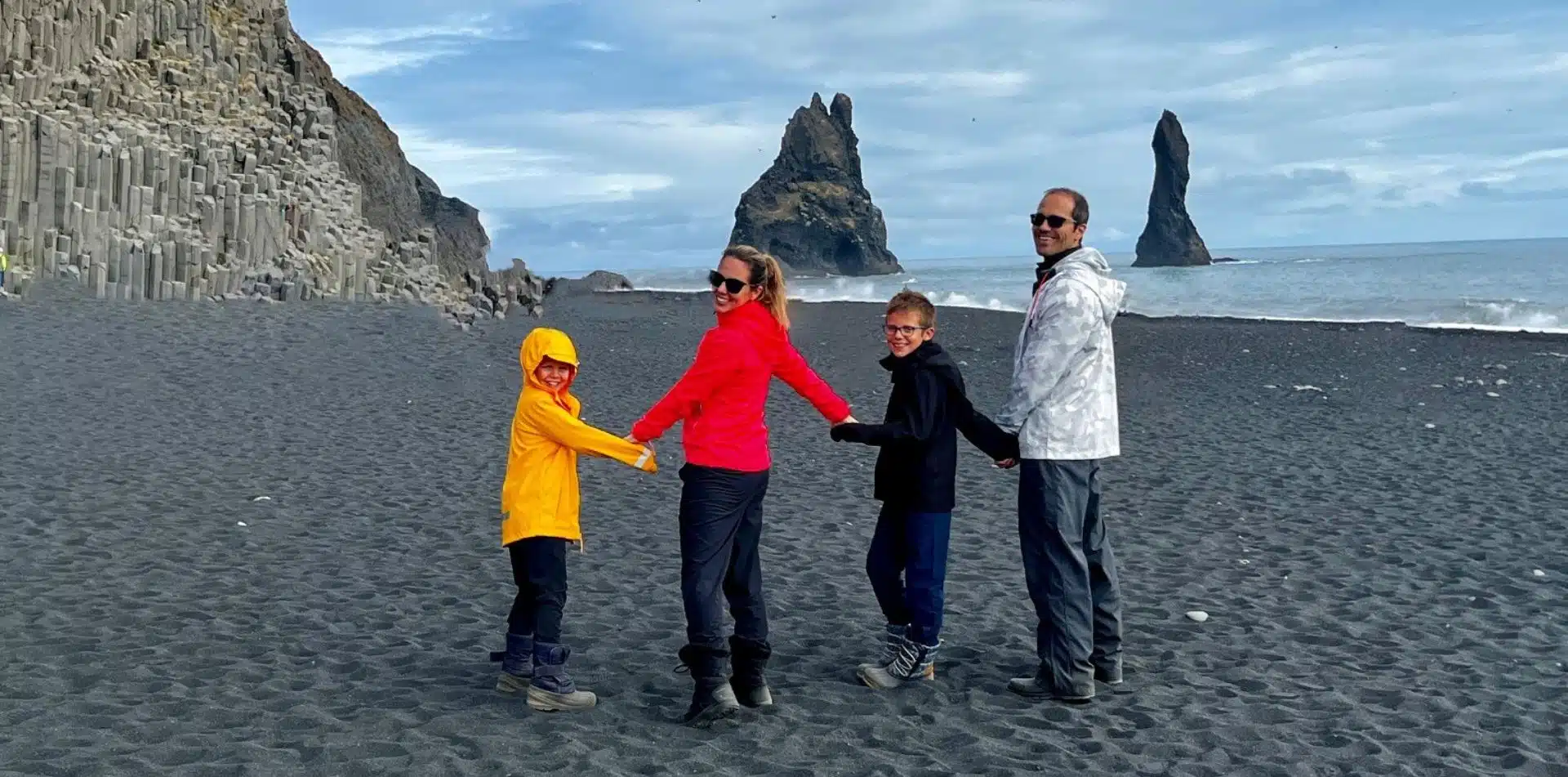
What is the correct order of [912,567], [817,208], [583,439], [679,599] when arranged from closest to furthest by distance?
[583,439] < [912,567] < [679,599] < [817,208]

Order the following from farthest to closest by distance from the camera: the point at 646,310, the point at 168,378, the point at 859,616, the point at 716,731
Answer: the point at 646,310 < the point at 168,378 < the point at 859,616 < the point at 716,731

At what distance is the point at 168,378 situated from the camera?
1889 centimetres

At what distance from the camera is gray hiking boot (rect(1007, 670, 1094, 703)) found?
20.0 ft

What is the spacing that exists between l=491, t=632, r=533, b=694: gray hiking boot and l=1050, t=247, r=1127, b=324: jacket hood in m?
2.88

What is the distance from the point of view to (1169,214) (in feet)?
508

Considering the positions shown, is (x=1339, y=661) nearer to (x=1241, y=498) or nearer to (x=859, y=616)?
(x=859, y=616)

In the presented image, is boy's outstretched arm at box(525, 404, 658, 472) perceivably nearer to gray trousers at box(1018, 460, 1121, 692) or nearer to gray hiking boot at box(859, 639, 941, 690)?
gray hiking boot at box(859, 639, 941, 690)

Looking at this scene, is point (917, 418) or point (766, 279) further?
point (917, 418)

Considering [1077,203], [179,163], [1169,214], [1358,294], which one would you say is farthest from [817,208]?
[1077,203]

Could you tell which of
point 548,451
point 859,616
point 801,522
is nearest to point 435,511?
point 801,522

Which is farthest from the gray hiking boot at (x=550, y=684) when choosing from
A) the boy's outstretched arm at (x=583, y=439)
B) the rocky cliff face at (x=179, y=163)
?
the rocky cliff face at (x=179, y=163)

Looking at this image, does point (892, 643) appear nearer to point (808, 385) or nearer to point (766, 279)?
point (808, 385)

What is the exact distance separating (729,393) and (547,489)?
0.89m

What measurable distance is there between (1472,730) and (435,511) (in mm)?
7742
